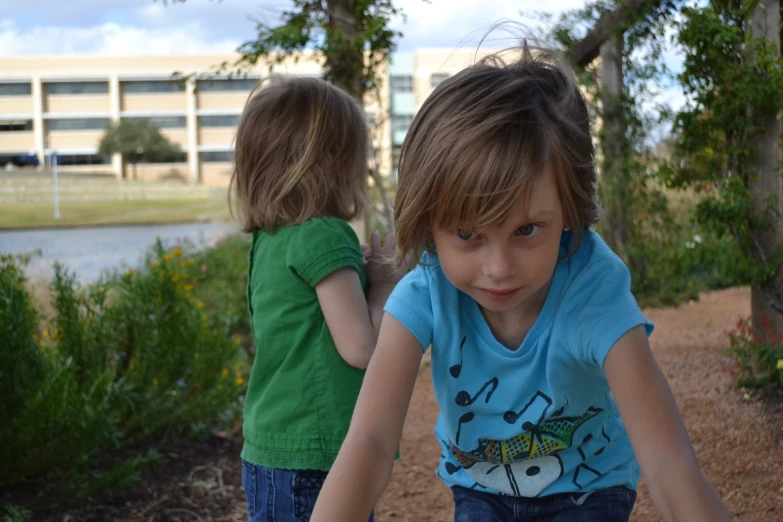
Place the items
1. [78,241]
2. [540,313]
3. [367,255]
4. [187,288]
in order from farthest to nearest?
1. [78,241]
2. [187,288]
3. [367,255]
4. [540,313]

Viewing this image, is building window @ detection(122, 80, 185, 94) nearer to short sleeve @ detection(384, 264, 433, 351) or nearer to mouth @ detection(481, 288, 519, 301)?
short sleeve @ detection(384, 264, 433, 351)

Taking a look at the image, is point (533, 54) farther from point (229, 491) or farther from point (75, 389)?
point (229, 491)

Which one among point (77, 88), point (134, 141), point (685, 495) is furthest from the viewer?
point (134, 141)

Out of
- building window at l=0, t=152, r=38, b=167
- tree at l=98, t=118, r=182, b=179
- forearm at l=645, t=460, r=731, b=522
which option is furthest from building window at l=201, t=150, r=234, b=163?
forearm at l=645, t=460, r=731, b=522

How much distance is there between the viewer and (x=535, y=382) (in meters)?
1.37

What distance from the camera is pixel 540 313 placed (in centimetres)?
138

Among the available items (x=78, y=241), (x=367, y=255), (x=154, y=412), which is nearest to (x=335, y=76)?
(x=154, y=412)

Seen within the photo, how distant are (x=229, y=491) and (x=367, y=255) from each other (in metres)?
1.75

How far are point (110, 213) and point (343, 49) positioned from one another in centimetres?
713

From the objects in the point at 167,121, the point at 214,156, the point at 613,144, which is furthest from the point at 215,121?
the point at 613,144

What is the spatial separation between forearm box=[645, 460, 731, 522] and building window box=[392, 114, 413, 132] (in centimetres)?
476

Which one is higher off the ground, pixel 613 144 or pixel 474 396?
pixel 613 144

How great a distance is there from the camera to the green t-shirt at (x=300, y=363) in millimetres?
1871

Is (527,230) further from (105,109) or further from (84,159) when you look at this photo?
(84,159)
